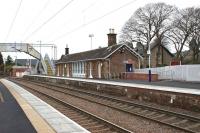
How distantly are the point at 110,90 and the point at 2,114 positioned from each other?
46.9ft

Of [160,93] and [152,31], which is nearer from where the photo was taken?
[160,93]

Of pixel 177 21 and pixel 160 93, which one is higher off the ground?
pixel 177 21

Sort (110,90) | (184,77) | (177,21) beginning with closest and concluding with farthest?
(110,90) < (184,77) < (177,21)

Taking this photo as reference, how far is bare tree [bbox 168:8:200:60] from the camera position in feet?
222

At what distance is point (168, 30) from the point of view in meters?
72.0

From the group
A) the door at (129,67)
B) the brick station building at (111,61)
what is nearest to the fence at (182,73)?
the brick station building at (111,61)

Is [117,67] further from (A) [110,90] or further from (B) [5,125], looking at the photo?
(B) [5,125]

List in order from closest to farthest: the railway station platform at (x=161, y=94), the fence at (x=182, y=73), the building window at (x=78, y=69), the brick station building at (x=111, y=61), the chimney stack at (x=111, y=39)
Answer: the railway station platform at (x=161, y=94), the fence at (x=182, y=73), the brick station building at (x=111, y=61), the chimney stack at (x=111, y=39), the building window at (x=78, y=69)

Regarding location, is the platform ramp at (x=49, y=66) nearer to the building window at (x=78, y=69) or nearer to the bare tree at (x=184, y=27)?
the building window at (x=78, y=69)

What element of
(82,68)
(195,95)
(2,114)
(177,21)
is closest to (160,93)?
(195,95)

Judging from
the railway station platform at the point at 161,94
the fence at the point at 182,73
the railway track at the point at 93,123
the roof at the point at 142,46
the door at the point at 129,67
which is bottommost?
the railway track at the point at 93,123

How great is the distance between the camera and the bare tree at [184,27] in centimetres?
6781

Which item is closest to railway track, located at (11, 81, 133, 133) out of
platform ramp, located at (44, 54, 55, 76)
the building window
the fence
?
the fence

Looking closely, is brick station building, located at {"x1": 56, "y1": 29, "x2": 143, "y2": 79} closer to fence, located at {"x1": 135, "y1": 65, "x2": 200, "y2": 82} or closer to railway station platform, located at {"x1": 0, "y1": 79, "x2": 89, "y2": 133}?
fence, located at {"x1": 135, "y1": 65, "x2": 200, "y2": 82}
